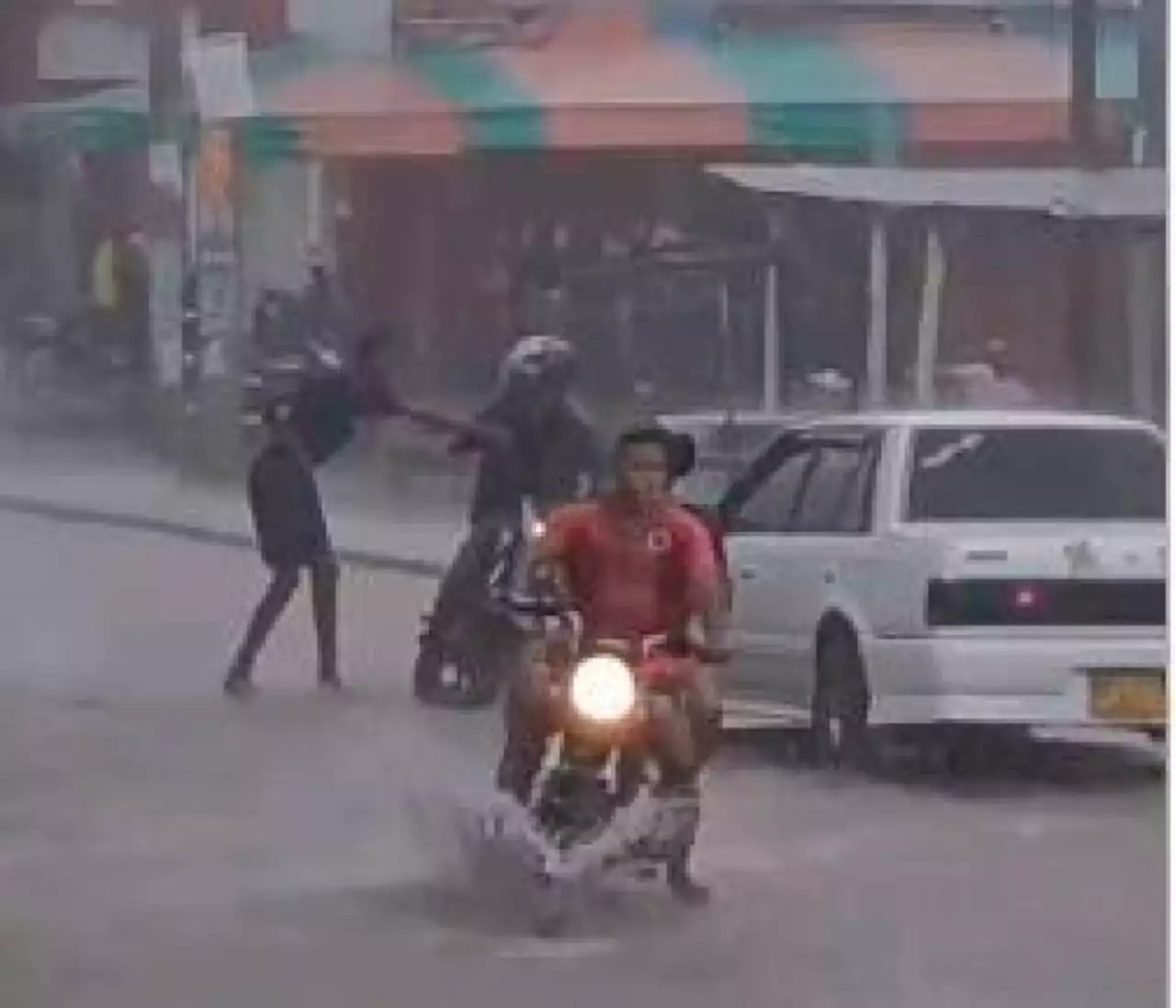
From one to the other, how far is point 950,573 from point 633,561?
0.24 metres

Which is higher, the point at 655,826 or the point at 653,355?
the point at 653,355

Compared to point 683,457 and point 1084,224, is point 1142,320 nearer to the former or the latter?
point 1084,224

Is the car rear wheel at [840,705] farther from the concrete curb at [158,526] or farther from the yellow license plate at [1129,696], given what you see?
the concrete curb at [158,526]

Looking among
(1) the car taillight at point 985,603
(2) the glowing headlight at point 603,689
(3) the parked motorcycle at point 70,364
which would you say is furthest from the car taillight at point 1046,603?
(3) the parked motorcycle at point 70,364

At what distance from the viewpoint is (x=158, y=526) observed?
2699mm

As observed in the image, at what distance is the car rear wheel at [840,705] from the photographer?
2705 mm

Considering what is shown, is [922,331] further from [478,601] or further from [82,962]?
[82,962]

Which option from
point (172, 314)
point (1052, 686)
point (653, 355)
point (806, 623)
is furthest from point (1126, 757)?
point (172, 314)

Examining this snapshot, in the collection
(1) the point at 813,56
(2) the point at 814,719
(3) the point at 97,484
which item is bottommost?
(2) the point at 814,719

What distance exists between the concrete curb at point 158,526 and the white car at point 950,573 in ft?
0.85

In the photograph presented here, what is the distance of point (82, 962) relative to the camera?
270cm

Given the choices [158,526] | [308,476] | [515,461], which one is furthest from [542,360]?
[158,526]

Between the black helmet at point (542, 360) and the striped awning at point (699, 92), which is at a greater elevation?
the striped awning at point (699, 92)

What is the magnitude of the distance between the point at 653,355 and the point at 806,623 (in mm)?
235
